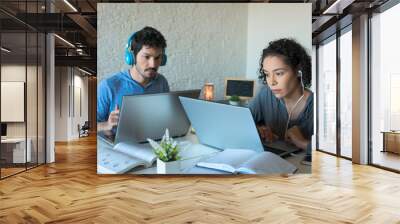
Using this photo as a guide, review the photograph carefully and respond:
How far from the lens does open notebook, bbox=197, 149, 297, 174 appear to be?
6465 millimetres

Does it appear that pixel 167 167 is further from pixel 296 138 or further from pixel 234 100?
pixel 296 138

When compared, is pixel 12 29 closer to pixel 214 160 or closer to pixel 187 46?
pixel 187 46

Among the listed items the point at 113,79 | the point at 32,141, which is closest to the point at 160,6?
the point at 113,79

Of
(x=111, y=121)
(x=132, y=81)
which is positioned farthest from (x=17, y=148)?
(x=132, y=81)

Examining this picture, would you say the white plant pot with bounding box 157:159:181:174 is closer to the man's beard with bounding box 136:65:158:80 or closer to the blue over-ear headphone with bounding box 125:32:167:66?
→ the man's beard with bounding box 136:65:158:80

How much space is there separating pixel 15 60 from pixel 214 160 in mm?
3944

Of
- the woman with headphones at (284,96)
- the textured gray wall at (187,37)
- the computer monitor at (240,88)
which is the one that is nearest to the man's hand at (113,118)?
the textured gray wall at (187,37)

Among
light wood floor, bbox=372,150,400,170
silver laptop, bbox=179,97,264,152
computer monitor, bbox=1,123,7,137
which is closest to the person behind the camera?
silver laptop, bbox=179,97,264,152

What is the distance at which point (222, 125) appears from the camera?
6.38m

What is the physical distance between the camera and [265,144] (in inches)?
251

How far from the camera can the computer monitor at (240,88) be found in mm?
6406

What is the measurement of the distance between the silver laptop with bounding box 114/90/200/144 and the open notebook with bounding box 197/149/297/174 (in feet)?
2.36

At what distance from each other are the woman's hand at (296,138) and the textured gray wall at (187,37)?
1.23 m

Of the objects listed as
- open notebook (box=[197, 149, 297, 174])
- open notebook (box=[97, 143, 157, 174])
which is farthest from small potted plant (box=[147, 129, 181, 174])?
open notebook (box=[197, 149, 297, 174])
